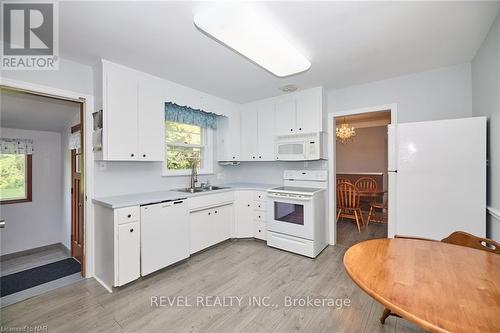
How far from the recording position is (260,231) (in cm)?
342

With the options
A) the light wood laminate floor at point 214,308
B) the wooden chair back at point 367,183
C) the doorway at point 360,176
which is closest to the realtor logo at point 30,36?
the light wood laminate floor at point 214,308

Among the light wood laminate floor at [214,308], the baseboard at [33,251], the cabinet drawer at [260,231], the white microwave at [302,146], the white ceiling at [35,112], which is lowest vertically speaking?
the baseboard at [33,251]

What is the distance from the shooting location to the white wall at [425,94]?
95.1 inches

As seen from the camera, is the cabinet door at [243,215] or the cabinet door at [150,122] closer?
the cabinet door at [150,122]

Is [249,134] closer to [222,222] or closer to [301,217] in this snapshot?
[222,222]

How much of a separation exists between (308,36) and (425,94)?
1.81 metres

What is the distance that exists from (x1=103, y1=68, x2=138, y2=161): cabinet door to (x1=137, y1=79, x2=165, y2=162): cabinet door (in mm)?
67

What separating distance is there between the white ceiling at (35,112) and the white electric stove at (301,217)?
2.90 meters

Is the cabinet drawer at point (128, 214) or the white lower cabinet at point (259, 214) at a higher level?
the cabinet drawer at point (128, 214)

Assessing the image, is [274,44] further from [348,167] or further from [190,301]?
[348,167]

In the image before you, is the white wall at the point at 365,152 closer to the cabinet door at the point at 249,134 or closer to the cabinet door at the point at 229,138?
the cabinet door at the point at 249,134

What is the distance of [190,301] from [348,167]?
591cm

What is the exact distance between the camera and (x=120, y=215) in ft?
6.93

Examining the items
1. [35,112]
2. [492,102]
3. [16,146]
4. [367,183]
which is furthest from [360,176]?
[16,146]
